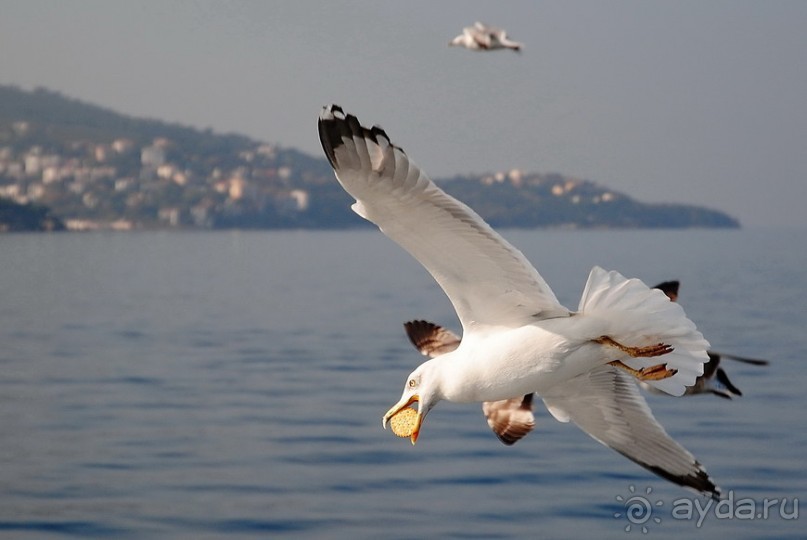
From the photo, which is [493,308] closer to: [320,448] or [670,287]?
[670,287]

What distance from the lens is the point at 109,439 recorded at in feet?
39.6

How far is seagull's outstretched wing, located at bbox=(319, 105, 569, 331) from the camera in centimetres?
558

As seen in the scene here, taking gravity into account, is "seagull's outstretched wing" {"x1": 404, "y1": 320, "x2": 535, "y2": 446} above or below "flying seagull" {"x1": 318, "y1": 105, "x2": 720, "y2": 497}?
below

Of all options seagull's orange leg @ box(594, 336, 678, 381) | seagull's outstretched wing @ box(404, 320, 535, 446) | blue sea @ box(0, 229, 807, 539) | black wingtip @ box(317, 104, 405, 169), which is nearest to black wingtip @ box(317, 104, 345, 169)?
black wingtip @ box(317, 104, 405, 169)

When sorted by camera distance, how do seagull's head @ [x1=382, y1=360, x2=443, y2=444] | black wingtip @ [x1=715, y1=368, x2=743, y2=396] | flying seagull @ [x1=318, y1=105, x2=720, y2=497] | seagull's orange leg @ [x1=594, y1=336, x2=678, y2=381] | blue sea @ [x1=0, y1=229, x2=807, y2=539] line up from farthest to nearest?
black wingtip @ [x1=715, y1=368, x2=743, y2=396] → blue sea @ [x1=0, y1=229, x2=807, y2=539] → seagull's head @ [x1=382, y1=360, x2=443, y2=444] → seagull's orange leg @ [x1=594, y1=336, x2=678, y2=381] → flying seagull @ [x1=318, y1=105, x2=720, y2=497]

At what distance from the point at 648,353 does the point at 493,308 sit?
0.70 metres

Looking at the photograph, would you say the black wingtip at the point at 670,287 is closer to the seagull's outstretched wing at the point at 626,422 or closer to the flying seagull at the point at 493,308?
the seagull's outstretched wing at the point at 626,422

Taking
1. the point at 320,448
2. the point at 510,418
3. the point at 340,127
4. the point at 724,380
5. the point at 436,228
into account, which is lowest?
the point at 320,448

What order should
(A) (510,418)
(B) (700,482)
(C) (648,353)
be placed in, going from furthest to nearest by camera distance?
(A) (510,418) → (B) (700,482) → (C) (648,353)

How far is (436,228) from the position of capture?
5891 mm

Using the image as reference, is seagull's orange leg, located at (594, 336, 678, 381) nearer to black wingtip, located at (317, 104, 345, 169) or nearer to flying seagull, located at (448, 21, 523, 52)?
black wingtip, located at (317, 104, 345, 169)

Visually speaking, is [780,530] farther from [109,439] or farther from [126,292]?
[126,292]

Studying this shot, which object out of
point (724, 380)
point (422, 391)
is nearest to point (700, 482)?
point (422, 391)

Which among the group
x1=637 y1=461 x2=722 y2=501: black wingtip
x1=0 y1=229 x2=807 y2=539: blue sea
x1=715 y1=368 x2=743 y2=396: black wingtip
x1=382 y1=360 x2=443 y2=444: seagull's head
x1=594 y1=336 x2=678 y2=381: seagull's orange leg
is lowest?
x1=0 y1=229 x2=807 y2=539: blue sea
